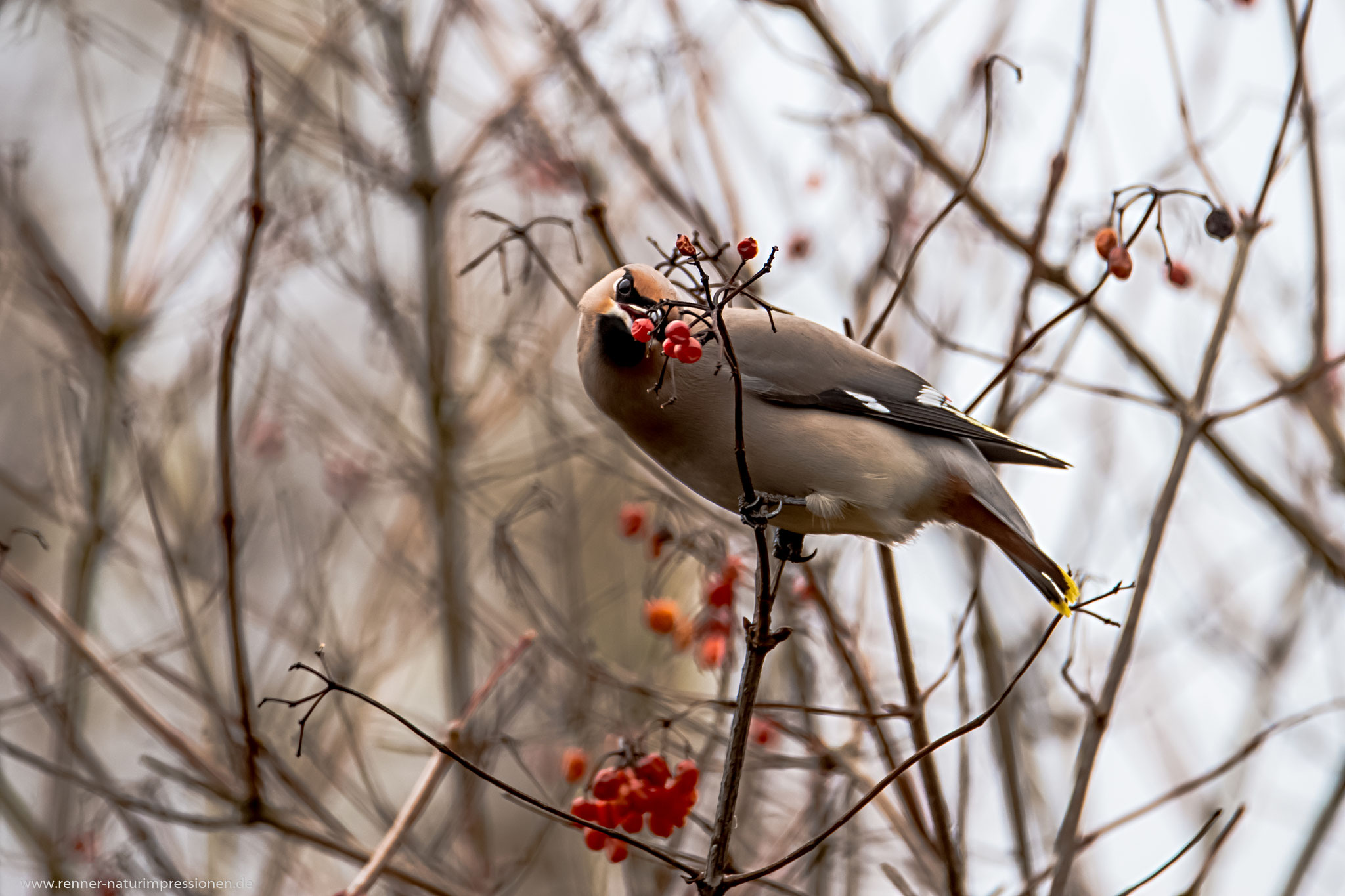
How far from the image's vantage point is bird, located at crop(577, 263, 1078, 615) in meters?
3.37

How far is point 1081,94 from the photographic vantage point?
11.3 feet

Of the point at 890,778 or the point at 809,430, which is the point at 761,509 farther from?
the point at 890,778

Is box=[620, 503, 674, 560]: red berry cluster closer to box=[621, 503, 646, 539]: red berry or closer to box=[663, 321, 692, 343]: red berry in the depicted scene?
box=[621, 503, 646, 539]: red berry

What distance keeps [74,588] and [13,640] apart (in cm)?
396

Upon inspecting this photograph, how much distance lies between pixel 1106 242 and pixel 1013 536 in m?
0.89

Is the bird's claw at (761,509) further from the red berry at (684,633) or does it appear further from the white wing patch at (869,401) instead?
the red berry at (684,633)

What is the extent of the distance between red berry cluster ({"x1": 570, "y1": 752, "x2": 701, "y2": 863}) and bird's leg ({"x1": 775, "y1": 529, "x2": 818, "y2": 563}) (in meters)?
0.68

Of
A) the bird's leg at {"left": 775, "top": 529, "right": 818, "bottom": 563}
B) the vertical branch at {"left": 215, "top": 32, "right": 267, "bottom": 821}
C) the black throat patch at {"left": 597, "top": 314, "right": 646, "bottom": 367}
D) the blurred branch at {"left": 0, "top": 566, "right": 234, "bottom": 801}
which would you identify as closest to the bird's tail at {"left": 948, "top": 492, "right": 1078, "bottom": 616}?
the bird's leg at {"left": 775, "top": 529, "right": 818, "bottom": 563}

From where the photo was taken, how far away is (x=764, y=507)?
3238mm

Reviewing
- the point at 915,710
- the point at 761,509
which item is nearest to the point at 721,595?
the point at 761,509

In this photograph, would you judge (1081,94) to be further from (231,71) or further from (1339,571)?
(231,71)

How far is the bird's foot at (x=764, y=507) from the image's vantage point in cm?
304

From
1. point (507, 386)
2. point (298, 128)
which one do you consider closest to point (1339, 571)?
point (507, 386)

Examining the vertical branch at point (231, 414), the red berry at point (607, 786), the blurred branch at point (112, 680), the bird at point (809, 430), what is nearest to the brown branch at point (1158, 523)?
the bird at point (809, 430)
